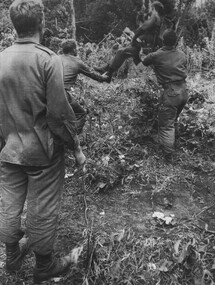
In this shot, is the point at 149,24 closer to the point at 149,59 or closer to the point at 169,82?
the point at 149,59

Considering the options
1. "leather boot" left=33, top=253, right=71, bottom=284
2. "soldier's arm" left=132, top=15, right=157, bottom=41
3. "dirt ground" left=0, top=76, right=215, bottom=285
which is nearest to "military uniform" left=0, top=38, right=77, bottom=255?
"leather boot" left=33, top=253, right=71, bottom=284

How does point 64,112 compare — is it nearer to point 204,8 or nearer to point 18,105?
point 18,105

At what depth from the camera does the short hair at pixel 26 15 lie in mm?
2328

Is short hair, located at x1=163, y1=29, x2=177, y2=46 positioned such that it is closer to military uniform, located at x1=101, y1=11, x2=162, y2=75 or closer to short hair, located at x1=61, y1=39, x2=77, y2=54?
military uniform, located at x1=101, y1=11, x2=162, y2=75

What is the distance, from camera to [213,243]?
3.19 meters

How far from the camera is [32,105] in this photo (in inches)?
96.7

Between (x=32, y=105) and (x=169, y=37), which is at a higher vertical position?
(x=169, y=37)

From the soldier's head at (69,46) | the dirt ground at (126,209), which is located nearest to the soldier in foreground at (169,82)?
the dirt ground at (126,209)

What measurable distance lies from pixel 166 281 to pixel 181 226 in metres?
0.72

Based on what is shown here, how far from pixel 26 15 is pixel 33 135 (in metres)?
0.83

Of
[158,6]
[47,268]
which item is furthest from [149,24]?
[47,268]

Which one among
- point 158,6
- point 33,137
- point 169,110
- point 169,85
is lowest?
point 169,110

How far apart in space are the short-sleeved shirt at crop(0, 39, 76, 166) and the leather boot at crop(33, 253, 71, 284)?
815 millimetres

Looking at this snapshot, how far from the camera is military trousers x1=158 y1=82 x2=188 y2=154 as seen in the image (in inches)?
→ 186
